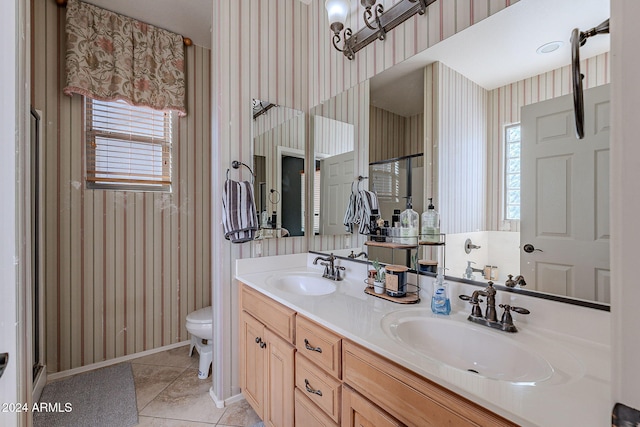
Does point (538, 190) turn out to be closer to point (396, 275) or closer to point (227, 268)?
point (396, 275)

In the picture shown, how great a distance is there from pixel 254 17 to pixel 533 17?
166 centimetres

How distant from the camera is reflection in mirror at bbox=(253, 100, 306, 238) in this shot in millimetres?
2002

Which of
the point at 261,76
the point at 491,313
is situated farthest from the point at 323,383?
the point at 261,76

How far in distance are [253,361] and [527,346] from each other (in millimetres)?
1367

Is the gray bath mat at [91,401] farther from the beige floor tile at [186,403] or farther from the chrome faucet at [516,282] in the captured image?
the chrome faucet at [516,282]

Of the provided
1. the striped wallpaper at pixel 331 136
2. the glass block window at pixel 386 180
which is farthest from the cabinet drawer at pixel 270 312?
the striped wallpaper at pixel 331 136

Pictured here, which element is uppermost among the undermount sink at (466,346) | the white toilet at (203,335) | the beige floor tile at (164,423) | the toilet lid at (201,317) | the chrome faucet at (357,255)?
the chrome faucet at (357,255)

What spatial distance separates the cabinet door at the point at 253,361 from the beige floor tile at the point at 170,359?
2.89ft

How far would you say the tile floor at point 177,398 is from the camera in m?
1.75

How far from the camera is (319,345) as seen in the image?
115cm

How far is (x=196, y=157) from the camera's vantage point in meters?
2.81

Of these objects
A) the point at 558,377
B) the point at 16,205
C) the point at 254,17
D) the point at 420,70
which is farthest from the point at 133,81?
the point at 558,377

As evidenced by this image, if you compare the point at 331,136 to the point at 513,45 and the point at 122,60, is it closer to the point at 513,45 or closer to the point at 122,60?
the point at 513,45

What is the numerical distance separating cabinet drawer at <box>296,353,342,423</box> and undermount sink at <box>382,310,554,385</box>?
32 cm
